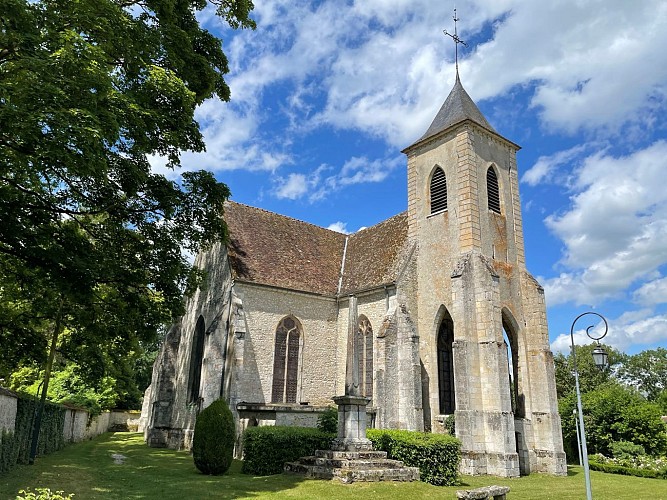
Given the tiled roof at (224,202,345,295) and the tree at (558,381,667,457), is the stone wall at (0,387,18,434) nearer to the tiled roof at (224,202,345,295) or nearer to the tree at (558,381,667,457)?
the tiled roof at (224,202,345,295)

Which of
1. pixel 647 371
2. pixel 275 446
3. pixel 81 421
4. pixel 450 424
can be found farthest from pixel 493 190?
pixel 647 371

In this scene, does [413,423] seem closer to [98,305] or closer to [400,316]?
[400,316]

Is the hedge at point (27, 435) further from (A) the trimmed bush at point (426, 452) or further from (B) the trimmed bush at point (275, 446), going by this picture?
(A) the trimmed bush at point (426, 452)

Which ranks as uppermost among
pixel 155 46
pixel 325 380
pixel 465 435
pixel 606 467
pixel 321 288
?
pixel 155 46

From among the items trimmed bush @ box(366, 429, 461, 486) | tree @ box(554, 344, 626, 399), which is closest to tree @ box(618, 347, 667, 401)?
tree @ box(554, 344, 626, 399)

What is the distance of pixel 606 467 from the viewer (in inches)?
883

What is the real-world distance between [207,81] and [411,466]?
1210cm

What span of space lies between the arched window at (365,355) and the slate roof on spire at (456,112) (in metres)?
9.30

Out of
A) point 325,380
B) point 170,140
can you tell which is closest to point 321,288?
point 325,380

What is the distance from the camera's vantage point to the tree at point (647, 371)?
58.8 metres

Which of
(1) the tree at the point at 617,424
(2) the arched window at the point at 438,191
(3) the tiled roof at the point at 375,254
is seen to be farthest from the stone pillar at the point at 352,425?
(1) the tree at the point at 617,424

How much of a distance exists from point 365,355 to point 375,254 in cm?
514

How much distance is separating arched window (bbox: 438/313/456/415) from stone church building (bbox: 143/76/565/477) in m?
0.07

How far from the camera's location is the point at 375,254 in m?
24.7
